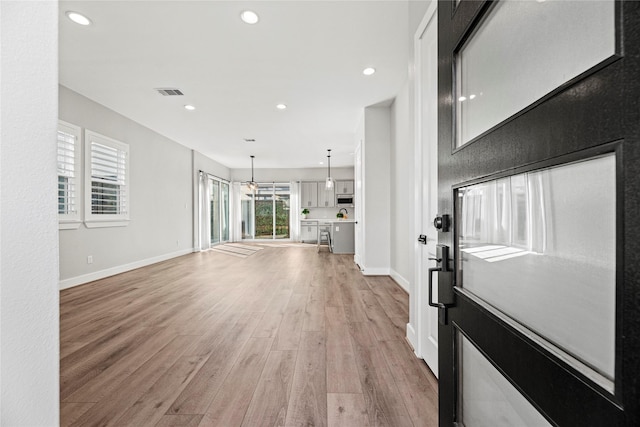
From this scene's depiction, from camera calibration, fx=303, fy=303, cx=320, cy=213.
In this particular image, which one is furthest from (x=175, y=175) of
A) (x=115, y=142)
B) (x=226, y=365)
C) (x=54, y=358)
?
(x=54, y=358)

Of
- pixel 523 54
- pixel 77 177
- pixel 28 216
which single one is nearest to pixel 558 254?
pixel 523 54

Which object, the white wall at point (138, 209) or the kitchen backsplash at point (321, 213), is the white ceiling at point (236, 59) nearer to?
the white wall at point (138, 209)

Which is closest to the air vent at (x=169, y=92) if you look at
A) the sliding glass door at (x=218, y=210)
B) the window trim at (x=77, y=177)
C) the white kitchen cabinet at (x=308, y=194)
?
the window trim at (x=77, y=177)

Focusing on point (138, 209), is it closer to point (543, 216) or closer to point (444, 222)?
point (444, 222)

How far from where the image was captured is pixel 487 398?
0.74 metres

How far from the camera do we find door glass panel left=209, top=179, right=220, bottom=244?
9039 mm

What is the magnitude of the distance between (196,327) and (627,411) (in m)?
2.78

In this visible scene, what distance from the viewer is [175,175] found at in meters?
6.89

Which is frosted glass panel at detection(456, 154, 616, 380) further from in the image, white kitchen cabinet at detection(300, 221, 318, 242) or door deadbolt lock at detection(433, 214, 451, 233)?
white kitchen cabinet at detection(300, 221, 318, 242)

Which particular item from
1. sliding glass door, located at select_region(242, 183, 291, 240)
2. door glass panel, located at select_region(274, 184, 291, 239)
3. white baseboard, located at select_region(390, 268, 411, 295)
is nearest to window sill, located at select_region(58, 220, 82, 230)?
white baseboard, located at select_region(390, 268, 411, 295)

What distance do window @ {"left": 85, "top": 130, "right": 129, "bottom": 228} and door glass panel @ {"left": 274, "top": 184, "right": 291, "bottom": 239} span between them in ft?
19.7

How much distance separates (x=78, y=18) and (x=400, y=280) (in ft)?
14.3

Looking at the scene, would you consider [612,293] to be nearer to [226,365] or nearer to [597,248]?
[597,248]

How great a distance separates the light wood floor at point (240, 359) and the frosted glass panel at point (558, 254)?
1136mm
